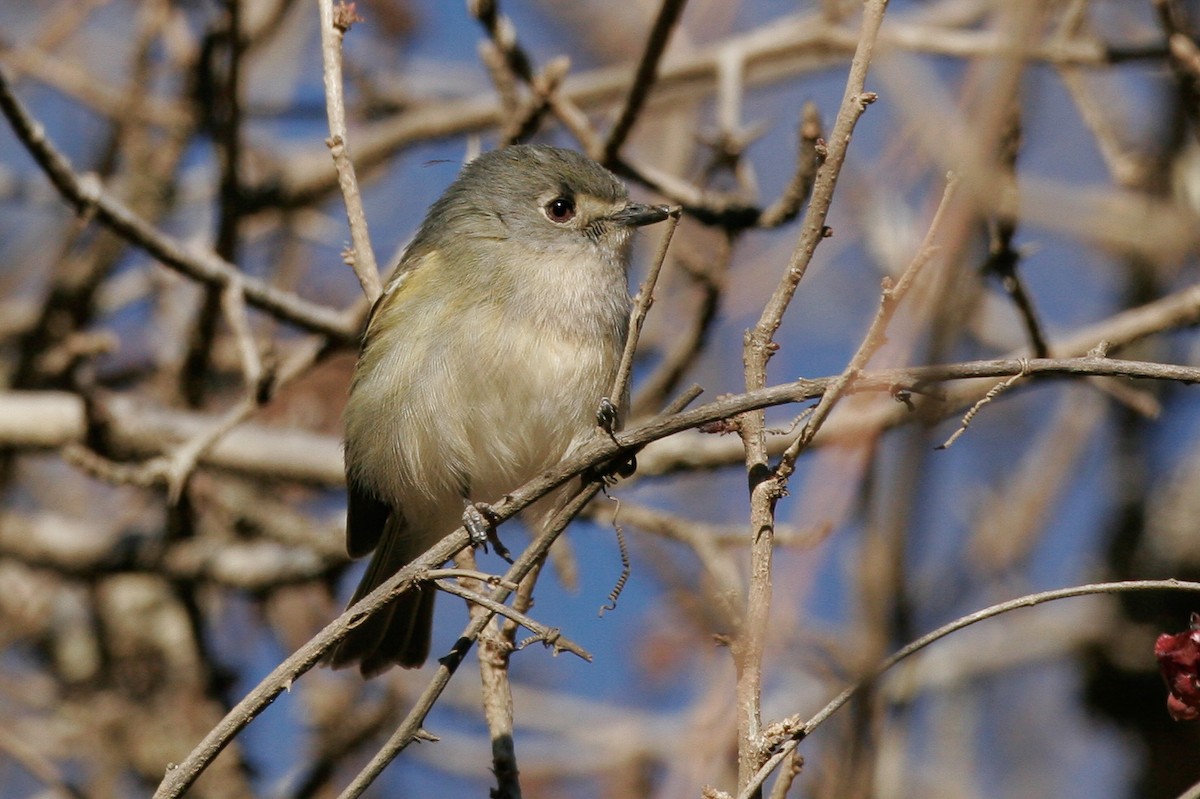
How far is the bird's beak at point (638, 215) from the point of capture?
389cm

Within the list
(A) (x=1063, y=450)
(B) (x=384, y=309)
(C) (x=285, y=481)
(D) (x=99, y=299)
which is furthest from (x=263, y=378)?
(A) (x=1063, y=450)

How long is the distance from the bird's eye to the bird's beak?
141 mm

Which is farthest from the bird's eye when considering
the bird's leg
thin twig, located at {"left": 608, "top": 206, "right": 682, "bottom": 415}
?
thin twig, located at {"left": 608, "top": 206, "right": 682, "bottom": 415}

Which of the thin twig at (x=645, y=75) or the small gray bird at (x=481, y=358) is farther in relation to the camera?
the thin twig at (x=645, y=75)

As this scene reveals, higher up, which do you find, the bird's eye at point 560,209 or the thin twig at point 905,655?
the bird's eye at point 560,209

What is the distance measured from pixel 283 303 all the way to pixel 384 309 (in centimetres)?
59

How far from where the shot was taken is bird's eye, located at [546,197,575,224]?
4117 millimetres

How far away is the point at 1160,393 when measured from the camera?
566cm

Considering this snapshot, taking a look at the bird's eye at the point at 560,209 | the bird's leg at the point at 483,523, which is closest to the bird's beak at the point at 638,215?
the bird's eye at the point at 560,209

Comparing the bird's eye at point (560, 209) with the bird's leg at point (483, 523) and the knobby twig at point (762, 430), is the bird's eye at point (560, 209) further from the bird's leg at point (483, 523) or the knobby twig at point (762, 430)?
the knobby twig at point (762, 430)

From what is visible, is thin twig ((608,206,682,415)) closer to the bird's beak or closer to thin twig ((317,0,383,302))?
thin twig ((317,0,383,302))

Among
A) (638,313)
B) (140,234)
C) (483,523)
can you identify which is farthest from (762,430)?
(140,234)

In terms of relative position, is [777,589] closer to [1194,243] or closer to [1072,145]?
[1194,243]

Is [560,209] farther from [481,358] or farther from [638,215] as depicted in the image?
[481,358]
